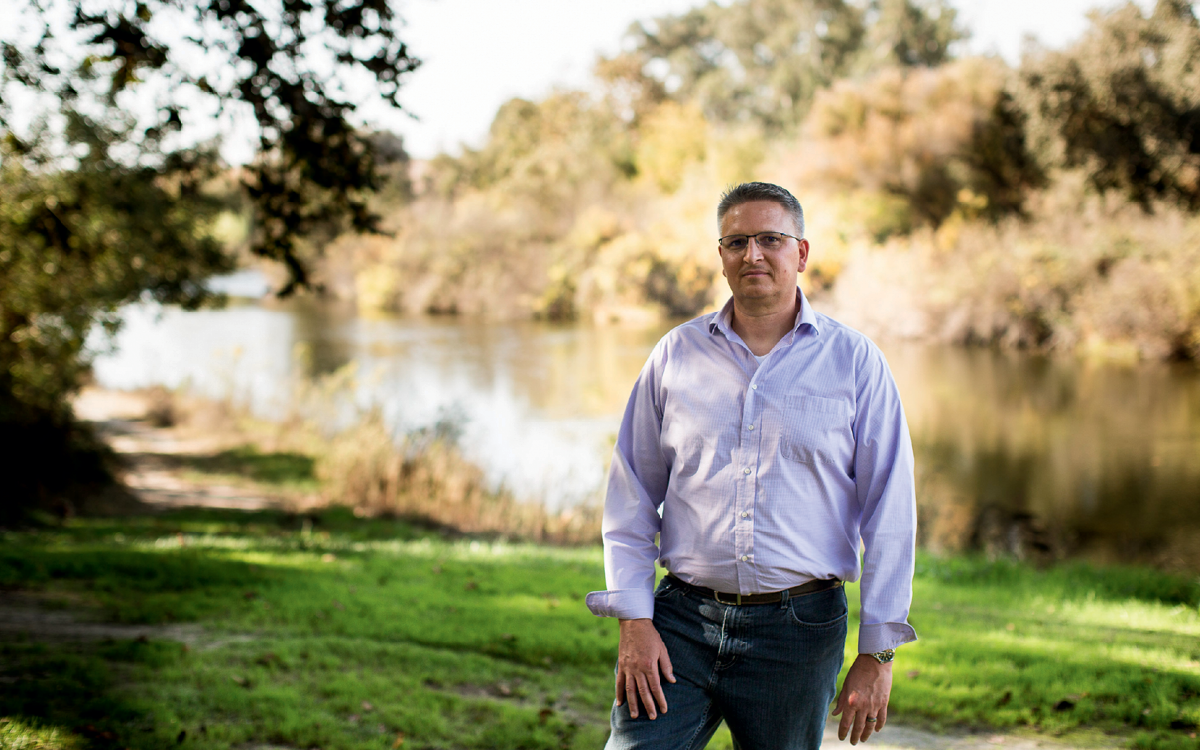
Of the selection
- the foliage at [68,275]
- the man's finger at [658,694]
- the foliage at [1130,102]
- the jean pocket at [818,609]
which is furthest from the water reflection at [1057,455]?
the foliage at [68,275]

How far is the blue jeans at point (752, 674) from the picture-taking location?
2361 millimetres

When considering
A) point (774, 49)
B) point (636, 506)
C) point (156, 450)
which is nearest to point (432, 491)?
point (156, 450)

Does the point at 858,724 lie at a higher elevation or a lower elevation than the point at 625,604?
lower

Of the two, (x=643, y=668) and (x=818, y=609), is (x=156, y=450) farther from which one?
(x=818, y=609)

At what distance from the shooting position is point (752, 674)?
2.38 m

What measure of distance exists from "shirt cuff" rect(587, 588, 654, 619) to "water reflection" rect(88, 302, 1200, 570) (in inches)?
413

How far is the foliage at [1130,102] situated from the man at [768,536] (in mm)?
Result: 22528

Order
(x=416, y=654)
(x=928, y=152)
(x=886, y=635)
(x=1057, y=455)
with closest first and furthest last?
1. (x=886, y=635)
2. (x=416, y=654)
3. (x=1057, y=455)
4. (x=928, y=152)

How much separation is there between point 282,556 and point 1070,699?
20.5 feet

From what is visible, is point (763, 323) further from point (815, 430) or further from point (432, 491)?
point (432, 491)

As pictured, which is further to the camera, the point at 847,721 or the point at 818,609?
the point at 818,609

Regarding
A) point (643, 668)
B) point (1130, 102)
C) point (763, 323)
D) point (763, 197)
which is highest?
point (1130, 102)

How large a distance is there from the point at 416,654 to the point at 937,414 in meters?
18.0

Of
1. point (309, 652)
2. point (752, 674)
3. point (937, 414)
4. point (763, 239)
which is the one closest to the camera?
point (752, 674)
